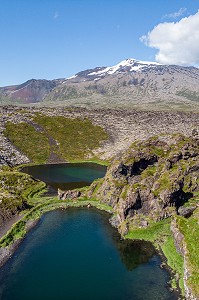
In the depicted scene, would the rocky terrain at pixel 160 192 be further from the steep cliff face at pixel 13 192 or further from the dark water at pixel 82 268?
the steep cliff face at pixel 13 192

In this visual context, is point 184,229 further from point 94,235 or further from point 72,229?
point 72,229

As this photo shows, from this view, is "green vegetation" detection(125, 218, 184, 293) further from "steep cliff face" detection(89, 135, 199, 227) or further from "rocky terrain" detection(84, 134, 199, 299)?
"steep cliff face" detection(89, 135, 199, 227)

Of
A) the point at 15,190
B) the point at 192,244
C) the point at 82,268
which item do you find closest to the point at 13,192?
the point at 15,190

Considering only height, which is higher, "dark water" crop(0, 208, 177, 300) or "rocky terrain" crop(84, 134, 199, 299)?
"rocky terrain" crop(84, 134, 199, 299)

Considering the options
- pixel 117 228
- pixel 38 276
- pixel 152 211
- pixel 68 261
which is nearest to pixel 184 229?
pixel 152 211

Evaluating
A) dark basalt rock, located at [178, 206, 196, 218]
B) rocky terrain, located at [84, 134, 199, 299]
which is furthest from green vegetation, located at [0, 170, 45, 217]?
dark basalt rock, located at [178, 206, 196, 218]
